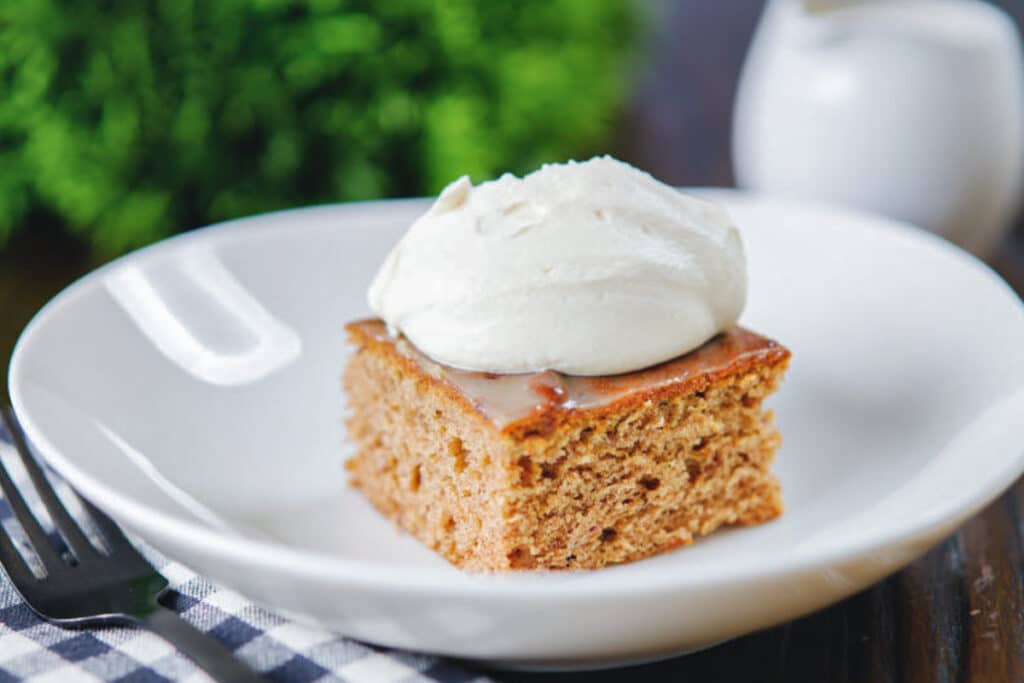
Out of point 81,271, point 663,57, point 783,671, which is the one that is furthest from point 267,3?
point 663,57

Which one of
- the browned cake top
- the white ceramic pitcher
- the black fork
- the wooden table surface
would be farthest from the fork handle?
the white ceramic pitcher

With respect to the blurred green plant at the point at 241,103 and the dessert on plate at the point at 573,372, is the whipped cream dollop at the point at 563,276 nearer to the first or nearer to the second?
the dessert on plate at the point at 573,372

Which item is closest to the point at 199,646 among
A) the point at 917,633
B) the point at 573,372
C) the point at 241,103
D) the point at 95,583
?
the point at 95,583

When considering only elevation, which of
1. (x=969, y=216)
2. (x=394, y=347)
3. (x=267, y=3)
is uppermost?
(x=267, y=3)

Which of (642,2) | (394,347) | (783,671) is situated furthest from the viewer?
(642,2)

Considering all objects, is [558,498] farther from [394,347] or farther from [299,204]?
[299,204]

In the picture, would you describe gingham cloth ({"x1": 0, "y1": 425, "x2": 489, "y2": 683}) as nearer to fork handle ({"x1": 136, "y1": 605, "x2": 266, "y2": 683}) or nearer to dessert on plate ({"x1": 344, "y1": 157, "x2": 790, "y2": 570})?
fork handle ({"x1": 136, "y1": 605, "x2": 266, "y2": 683})

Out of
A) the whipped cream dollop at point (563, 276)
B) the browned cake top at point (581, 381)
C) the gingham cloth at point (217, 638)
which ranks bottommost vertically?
the gingham cloth at point (217, 638)

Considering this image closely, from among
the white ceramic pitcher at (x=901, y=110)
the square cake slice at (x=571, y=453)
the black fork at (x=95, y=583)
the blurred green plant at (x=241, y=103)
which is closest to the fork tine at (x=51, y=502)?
the black fork at (x=95, y=583)
